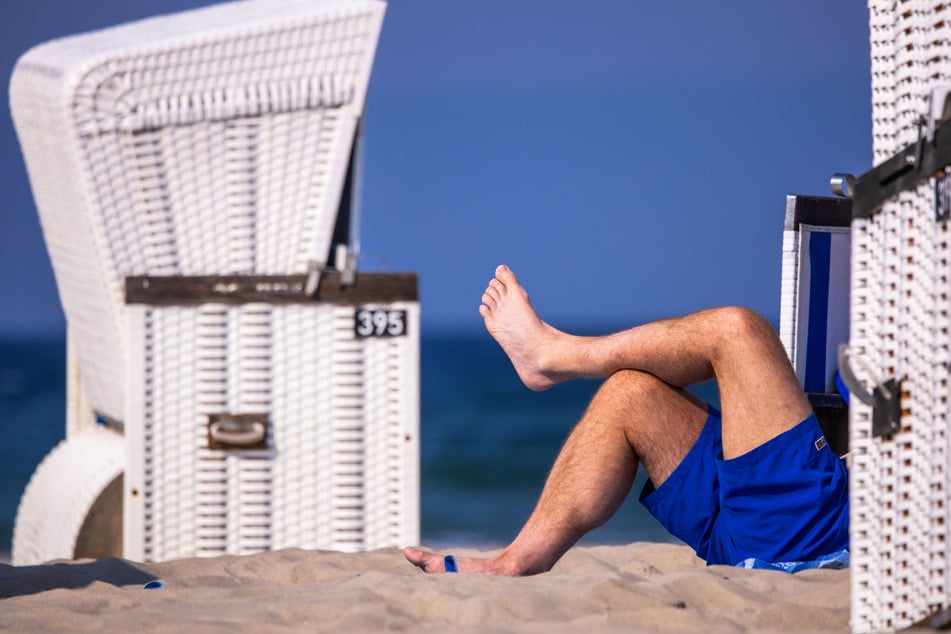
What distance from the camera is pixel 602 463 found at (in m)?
1.74

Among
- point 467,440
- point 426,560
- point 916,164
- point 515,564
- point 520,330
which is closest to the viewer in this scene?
point 916,164

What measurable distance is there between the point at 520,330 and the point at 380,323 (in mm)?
640

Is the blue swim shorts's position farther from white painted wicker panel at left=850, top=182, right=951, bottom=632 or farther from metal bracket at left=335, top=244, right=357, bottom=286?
metal bracket at left=335, top=244, right=357, bottom=286

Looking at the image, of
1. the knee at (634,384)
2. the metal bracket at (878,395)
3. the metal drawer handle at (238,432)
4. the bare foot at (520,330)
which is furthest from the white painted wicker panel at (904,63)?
the metal drawer handle at (238,432)

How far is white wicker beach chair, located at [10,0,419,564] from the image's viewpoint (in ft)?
8.35

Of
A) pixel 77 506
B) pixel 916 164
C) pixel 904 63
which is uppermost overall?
pixel 904 63

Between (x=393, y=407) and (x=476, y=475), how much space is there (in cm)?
886

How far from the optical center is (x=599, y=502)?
5.67 feet

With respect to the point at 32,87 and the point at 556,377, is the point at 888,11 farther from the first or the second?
the point at 32,87

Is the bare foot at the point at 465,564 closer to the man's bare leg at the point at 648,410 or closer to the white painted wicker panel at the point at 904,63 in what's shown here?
the man's bare leg at the point at 648,410

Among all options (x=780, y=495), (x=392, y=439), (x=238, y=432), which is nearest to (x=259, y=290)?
(x=238, y=432)

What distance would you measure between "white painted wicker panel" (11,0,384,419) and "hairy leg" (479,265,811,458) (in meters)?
0.96

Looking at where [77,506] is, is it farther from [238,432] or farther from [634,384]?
[634,384]

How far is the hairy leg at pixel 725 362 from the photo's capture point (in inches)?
67.5
